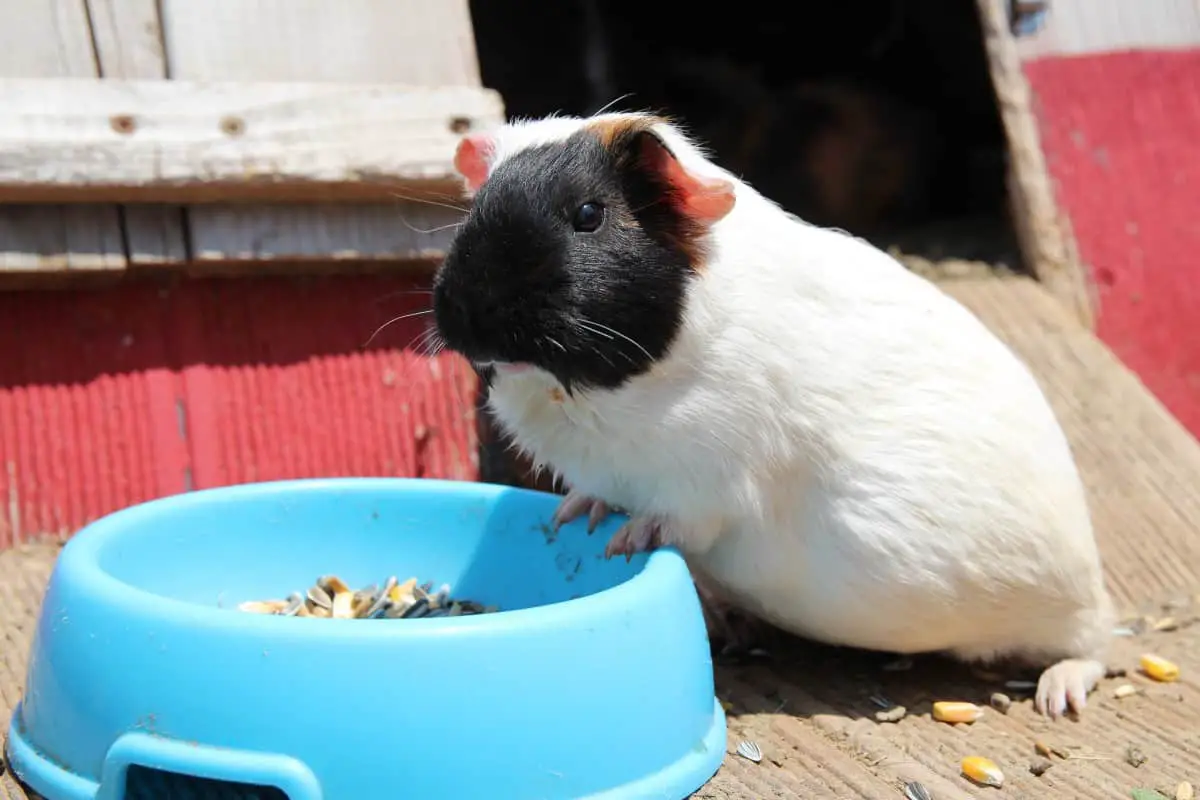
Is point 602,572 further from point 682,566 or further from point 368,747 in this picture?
point 368,747

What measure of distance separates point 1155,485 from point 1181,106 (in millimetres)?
1566

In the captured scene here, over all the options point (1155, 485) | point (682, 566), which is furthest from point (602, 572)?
point (1155, 485)

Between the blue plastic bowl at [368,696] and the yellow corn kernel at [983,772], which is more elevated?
the blue plastic bowl at [368,696]

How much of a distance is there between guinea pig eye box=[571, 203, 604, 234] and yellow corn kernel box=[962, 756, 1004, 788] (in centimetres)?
112

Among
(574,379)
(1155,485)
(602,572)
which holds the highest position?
(574,379)

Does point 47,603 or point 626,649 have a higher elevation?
point 47,603

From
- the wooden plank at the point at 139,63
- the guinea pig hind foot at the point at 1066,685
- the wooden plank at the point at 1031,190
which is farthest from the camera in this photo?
the wooden plank at the point at 1031,190

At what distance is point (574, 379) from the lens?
1936 mm

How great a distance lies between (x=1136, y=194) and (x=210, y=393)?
9.95 feet

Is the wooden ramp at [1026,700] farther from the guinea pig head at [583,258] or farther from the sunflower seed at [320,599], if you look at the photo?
the guinea pig head at [583,258]

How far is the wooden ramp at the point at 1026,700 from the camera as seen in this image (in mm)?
2029

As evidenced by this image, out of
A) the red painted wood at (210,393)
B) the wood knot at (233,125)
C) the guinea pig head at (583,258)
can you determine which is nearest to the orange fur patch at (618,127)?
the guinea pig head at (583,258)

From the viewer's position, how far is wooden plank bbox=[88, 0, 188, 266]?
111 inches

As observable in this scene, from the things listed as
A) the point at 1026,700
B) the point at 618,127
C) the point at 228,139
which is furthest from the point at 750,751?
the point at 228,139
